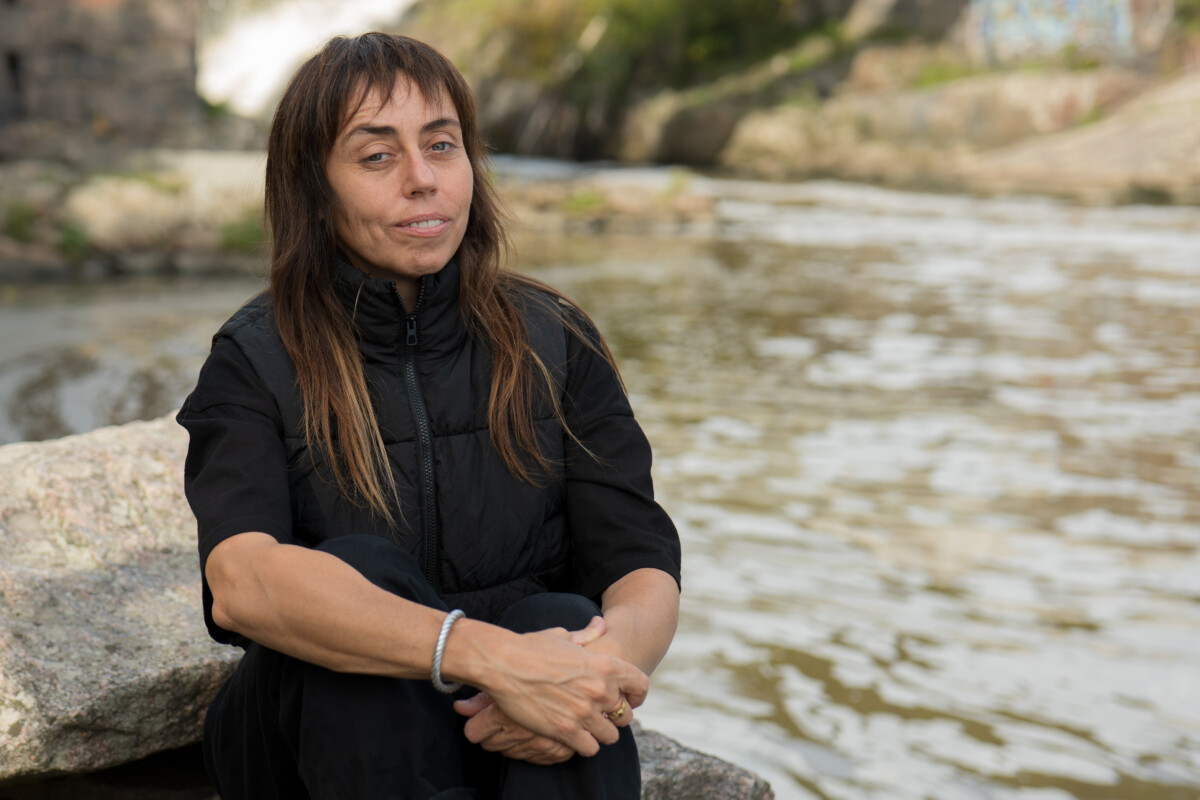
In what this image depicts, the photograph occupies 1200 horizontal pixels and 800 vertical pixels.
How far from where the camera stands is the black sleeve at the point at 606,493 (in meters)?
2.04

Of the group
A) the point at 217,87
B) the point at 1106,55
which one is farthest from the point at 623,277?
the point at 217,87

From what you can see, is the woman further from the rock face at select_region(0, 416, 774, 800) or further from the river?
the river

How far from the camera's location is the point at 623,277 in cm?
1227

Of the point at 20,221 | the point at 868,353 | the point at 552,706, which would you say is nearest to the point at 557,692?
the point at 552,706

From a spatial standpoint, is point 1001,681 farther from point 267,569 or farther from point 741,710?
point 267,569

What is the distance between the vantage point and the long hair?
1926mm

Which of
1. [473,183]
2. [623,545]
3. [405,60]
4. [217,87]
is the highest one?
[405,60]

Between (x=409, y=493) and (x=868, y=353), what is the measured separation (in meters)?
6.80

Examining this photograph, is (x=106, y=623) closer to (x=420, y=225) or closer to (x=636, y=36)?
(x=420, y=225)

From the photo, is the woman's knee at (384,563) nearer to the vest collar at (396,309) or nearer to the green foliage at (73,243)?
the vest collar at (396,309)

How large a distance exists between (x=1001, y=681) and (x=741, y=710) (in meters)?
0.79

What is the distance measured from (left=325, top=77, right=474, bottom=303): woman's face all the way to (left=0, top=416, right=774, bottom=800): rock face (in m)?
0.87

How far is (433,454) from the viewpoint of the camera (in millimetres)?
1966

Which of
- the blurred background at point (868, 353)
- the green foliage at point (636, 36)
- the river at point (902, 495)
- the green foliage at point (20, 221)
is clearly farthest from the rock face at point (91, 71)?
the green foliage at point (636, 36)
